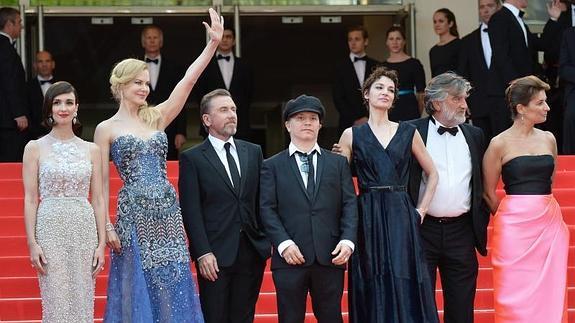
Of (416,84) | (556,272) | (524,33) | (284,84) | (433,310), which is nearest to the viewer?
(433,310)

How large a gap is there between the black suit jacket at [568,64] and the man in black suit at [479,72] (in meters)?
0.81

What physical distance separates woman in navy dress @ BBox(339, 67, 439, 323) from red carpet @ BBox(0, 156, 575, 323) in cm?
154

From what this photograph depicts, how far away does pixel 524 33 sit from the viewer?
13.0m

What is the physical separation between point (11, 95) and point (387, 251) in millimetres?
6823

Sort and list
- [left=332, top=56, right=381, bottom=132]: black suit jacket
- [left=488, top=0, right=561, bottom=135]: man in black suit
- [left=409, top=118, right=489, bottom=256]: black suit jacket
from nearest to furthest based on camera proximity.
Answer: [left=409, top=118, right=489, bottom=256]: black suit jacket < [left=488, top=0, right=561, bottom=135]: man in black suit < [left=332, top=56, right=381, bottom=132]: black suit jacket

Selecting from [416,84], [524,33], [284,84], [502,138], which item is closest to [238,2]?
[284,84]

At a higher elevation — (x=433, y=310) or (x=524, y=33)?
(x=524, y=33)

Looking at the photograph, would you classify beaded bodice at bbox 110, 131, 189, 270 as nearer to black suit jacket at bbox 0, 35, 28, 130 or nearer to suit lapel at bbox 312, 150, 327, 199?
suit lapel at bbox 312, 150, 327, 199

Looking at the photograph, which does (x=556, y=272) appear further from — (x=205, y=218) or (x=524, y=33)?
(x=524, y=33)

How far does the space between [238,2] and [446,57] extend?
371cm

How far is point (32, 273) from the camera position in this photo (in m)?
9.98

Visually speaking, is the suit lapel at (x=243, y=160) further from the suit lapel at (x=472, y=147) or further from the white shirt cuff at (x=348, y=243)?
the suit lapel at (x=472, y=147)

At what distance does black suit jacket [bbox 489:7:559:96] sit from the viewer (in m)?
12.9

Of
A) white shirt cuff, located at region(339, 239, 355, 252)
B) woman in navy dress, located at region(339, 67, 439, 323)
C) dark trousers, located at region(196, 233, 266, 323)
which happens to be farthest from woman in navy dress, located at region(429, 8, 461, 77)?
white shirt cuff, located at region(339, 239, 355, 252)
